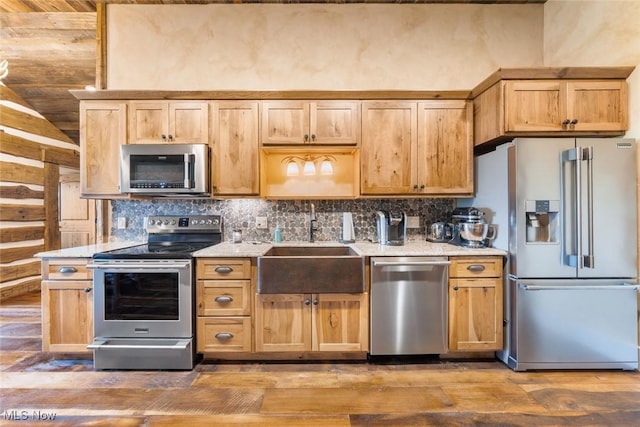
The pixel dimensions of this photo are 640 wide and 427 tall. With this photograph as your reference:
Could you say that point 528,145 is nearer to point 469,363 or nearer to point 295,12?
point 469,363

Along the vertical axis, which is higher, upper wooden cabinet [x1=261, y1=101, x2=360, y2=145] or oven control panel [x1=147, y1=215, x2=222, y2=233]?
upper wooden cabinet [x1=261, y1=101, x2=360, y2=145]

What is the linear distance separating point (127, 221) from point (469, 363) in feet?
10.9

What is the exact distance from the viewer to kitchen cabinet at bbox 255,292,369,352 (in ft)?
7.91

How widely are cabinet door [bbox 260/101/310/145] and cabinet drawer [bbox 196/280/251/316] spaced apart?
124 centimetres

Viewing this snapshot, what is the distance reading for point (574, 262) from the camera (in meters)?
2.26

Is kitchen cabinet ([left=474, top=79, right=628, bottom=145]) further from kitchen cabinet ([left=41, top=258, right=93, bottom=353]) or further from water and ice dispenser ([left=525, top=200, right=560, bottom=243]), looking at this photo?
kitchen cabinet ([left=41, top=258, right=93, bottom=353])

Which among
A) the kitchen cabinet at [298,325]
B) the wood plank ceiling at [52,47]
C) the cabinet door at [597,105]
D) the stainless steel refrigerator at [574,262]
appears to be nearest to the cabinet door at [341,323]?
the kitchen cabinet at [298,325]

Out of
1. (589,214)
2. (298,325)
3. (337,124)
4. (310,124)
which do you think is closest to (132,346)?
(298,325)

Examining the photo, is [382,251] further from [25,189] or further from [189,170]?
[25,189]

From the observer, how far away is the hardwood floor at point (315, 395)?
71.9 inches

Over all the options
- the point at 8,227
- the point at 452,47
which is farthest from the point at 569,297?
the point at 8,227

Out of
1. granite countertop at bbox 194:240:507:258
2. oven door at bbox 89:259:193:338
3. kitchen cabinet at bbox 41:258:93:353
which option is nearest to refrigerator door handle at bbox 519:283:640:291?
granite countertop at bbox 194:240:507:258

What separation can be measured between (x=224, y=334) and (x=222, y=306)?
0.21m

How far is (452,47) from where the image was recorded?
3.12 metres
